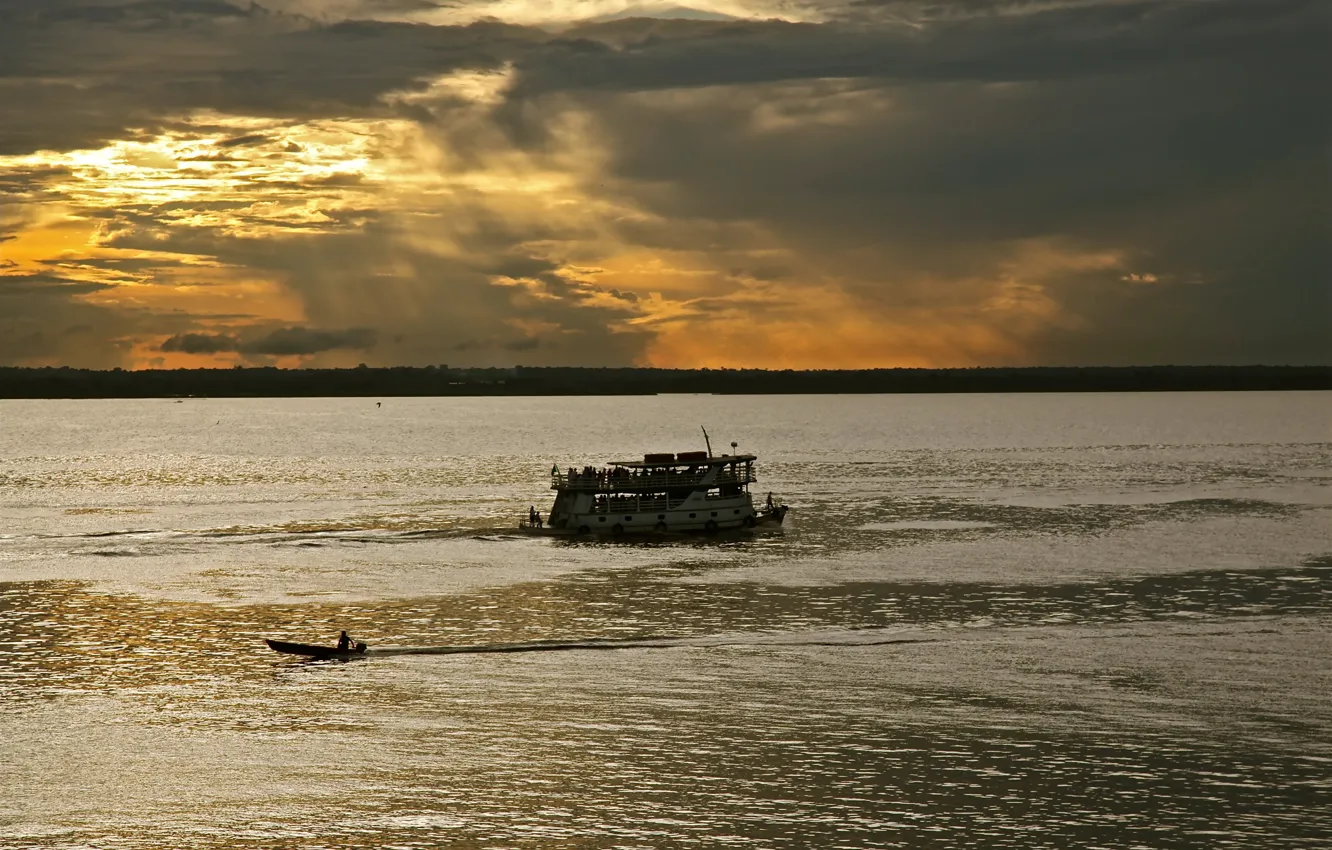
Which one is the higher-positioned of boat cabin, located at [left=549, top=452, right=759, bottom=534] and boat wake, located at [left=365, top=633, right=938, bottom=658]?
boat cabin, located at [left=549, top=452, right=759, bottom=534]

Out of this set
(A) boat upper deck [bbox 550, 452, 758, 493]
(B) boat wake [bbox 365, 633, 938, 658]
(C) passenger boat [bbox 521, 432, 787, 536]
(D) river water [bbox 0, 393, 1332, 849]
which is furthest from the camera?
(C) passenger boat [bbox 521, 432, 787, 536]

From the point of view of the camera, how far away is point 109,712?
49.2 m

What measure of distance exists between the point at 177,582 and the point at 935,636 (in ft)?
154

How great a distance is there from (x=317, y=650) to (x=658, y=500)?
5026 centimetres

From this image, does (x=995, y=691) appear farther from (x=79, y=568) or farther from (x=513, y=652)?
(x=79, y=568)

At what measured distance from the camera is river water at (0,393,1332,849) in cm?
3778

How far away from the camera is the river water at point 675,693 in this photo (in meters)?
37.8

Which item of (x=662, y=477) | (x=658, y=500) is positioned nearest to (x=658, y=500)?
(x=658, y=500)

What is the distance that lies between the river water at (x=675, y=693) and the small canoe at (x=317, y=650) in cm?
61

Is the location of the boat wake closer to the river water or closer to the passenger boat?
the river water

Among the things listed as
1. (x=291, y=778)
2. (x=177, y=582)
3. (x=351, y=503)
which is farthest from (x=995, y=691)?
(x=351, y=503)

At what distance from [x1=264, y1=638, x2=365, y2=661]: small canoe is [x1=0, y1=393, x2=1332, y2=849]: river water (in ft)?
2.00

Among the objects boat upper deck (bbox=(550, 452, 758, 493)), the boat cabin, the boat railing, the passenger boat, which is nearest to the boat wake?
boat upper deck (bbox=(550, 452, 758, 493))

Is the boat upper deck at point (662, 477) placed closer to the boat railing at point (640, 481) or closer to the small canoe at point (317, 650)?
the boat railing at point (640, 481)
